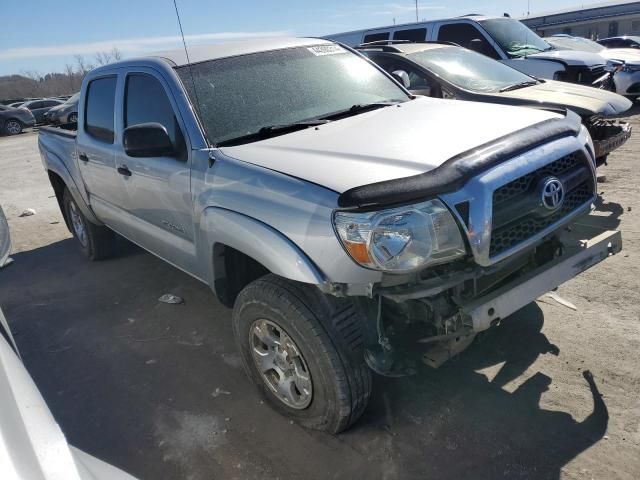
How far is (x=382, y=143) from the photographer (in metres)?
2.64

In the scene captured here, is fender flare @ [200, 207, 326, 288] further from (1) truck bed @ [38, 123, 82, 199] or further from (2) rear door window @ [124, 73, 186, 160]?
(1) truck bed @ [38, 123, 82, 199]

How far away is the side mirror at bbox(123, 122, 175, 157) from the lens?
9.78 ft

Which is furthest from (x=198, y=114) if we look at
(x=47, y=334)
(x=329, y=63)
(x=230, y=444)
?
(x=47, y=334)

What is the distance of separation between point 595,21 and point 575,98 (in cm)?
3723

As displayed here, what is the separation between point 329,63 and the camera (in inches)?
148

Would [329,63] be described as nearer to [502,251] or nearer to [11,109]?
[502,251]

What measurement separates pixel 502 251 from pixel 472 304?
0.29 m

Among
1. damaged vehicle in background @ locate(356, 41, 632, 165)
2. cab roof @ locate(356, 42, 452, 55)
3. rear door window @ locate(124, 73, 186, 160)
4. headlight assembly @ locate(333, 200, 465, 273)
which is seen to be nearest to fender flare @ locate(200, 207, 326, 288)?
headlight assembly @ locate(333, 200, 465, 273)

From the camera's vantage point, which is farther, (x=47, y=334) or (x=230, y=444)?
(x=47, y=334)

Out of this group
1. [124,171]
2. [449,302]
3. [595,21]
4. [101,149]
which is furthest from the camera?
[595,21]

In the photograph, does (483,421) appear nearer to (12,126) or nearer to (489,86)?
(489,86)

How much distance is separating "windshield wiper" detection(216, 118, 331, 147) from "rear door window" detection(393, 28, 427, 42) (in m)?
7.02

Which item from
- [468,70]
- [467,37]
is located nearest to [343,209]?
[468,70]

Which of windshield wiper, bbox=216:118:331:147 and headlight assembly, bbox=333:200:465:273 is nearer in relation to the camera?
headlight assembly, bbox=333:200:465:273
